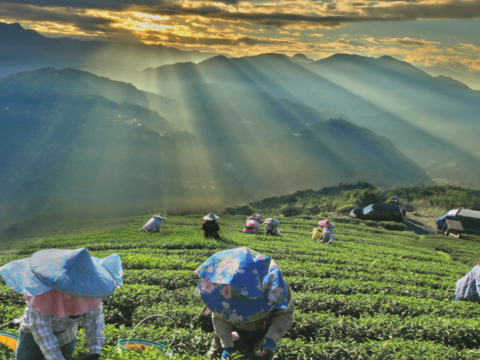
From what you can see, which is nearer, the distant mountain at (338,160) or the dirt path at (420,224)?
the dirt path at (420,224)

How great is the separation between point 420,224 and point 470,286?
120 ft

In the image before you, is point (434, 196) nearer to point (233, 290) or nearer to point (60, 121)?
point (233, 290)

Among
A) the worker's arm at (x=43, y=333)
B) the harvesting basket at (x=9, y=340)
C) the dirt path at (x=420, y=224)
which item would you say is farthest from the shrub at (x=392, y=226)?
the worker's arm at (x=43, y=333)

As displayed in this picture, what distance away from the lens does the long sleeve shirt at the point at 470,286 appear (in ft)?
27.3

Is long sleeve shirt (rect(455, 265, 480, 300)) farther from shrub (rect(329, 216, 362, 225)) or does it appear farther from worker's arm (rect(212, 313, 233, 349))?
shrub (rect(329, 216, 362, 225))

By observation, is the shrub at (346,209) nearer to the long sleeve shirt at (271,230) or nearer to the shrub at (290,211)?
the shrub at (290,211)

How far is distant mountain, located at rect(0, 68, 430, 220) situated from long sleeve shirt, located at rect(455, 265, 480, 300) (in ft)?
347

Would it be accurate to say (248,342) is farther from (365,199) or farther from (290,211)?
(365,199)

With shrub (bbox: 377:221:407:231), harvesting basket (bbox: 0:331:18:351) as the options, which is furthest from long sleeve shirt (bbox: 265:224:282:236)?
shrub (bbox: 377:221:407:231)

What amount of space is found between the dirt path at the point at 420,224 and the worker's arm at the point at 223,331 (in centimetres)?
3948

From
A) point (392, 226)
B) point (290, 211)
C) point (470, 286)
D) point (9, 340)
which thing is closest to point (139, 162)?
point (290, 211)

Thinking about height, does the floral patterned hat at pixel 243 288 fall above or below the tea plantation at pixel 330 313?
above

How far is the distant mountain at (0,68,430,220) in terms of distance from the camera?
127 m

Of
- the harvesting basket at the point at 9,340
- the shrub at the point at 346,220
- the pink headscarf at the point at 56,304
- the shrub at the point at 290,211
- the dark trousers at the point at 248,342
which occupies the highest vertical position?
the pink headscarf at the point at 56,304
